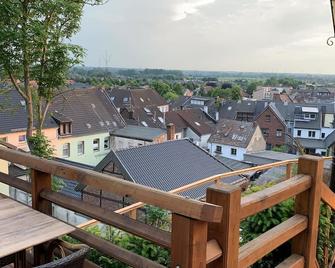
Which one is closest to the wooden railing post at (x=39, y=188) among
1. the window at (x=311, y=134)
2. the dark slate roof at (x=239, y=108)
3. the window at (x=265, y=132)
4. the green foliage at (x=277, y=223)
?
the green foliage at (x=277, y=223)

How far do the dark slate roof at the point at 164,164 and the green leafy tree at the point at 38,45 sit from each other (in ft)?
16.2

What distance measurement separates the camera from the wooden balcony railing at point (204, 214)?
119 cm

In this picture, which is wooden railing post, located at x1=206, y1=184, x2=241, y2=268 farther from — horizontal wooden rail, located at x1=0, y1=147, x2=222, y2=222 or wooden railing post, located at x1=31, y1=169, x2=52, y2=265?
wooden railing post, located at x1=31, y1=169, x2=52, y2=265

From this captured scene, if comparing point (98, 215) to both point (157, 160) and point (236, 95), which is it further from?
point (236, 95)

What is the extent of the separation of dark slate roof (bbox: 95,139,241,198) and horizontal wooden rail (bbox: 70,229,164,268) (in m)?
9.36

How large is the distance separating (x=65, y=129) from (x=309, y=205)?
752 inches

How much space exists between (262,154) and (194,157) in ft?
42.6

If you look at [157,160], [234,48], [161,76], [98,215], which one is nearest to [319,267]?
[98,215]

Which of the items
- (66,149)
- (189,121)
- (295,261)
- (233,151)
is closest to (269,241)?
(295,261)

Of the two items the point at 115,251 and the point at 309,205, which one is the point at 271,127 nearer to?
the point at 309,205

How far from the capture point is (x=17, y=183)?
2.13 meters

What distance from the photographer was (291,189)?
1.69m

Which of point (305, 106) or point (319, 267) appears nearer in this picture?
point (319, 267)

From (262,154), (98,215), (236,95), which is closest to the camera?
(98,215)
